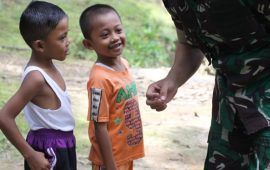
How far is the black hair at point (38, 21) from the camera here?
8.00ft

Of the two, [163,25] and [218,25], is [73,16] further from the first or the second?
[218,25]

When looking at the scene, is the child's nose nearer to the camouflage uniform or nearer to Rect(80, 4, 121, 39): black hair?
Rect(80, 4, 121, 39): black hair

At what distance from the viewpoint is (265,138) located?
70.3 inches

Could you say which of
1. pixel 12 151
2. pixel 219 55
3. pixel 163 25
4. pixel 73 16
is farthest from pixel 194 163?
pixel 163 25

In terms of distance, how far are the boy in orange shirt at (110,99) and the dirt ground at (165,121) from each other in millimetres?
1233

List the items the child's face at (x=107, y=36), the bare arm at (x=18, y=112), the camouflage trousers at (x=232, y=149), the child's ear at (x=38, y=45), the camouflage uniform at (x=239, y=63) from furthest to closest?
the child's face at (x=107, y=36) < the child's ear at (x=38, y=45) < the bare arm at (x=18, y=112) < the camouflage trousers at (x=232, y=149) < the camouflage uniform at (x=239, y=63)

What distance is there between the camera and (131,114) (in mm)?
2564

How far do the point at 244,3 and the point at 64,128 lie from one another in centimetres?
109

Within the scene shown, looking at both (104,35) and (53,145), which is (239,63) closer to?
(104,35)

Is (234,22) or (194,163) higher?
(234,22)

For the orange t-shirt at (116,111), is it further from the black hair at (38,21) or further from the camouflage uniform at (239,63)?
the camouflage uniform at (239,63)

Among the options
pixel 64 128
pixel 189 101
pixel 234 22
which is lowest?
pixel 189 101

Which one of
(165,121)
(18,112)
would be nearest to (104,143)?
(18,112)

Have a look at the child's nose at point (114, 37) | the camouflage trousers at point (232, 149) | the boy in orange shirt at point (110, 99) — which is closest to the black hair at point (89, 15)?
the boy in orange shirt at point (110, 99)
